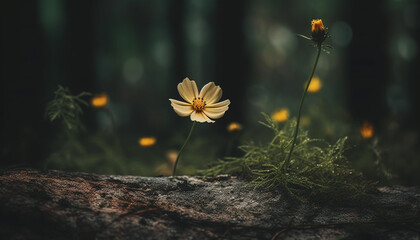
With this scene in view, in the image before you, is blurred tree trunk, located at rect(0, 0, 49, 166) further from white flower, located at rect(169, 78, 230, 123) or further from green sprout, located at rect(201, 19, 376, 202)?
green sprout, located at rect(201, 19, 376, 202)

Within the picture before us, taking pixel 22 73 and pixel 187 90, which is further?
pixel 22 73

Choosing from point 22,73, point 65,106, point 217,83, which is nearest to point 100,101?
point 65,106

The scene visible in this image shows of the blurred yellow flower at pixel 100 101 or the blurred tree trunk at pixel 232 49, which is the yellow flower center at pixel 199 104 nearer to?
the blurred yellow flower at pixel 100 101

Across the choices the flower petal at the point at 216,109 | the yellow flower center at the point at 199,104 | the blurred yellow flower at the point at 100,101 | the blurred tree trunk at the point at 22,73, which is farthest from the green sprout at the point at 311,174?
the blurred tree trunk at the point at 22,73

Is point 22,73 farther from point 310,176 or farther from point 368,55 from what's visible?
point 368,55

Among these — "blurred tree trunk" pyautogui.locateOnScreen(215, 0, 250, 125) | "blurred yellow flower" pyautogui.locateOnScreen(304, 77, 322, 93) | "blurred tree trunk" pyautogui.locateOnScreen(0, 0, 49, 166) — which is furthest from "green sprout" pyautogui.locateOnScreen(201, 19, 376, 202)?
"blurred tree trunk" pyautogui.locateOnScreen(215, 0, 250, 125)
